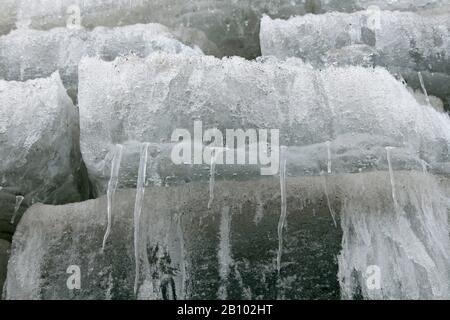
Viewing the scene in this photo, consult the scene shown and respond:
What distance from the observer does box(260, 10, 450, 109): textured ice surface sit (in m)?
4.11

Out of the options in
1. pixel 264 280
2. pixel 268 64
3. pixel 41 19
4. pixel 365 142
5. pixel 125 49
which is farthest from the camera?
pixel 41 19

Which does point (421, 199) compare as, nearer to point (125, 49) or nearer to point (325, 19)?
point (325, 19)

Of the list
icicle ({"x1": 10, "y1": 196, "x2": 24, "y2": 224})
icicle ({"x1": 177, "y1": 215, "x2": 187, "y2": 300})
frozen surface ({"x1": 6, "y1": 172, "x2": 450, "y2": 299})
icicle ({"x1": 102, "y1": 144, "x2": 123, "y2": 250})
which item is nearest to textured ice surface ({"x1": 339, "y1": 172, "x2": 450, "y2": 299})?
frozen surface ({"x1": 6, "y1": 172, "x2": 450, "y2": 299})

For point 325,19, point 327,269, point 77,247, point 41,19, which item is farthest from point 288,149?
point 41,19

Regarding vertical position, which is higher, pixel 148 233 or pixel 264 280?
pixel 148 233

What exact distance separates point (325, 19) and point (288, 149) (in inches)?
58.9

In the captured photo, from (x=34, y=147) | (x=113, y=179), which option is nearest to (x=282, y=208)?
(x=113, y=179)

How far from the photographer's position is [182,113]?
10.4 feet

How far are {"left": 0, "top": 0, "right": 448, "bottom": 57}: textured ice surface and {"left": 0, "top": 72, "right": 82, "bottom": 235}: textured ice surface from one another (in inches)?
58.2

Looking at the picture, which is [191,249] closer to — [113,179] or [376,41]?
[113,179]

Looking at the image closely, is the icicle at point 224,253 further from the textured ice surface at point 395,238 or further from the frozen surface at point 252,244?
the textured ice surface at point 395,238

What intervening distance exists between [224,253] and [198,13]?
2.21 meters

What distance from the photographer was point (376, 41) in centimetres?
420

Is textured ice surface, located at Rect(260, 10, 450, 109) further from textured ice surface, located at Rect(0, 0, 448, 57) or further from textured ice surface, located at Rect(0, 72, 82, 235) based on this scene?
textured ice surface, located at Rect(0, 72, 82, 235)
